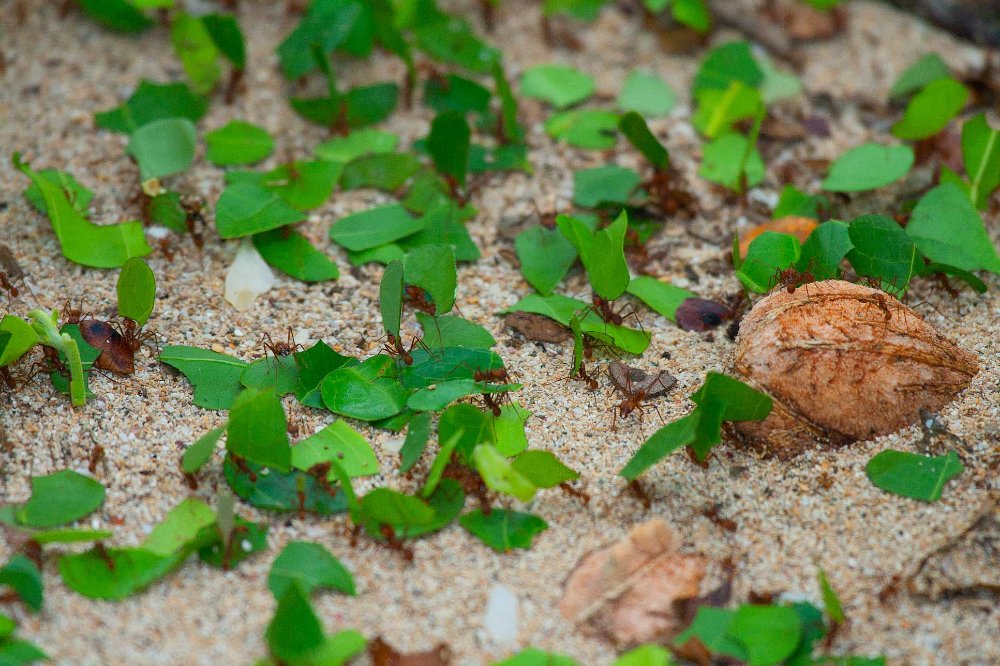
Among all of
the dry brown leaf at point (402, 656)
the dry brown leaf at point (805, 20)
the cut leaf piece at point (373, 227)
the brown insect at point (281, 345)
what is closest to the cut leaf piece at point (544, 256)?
the cut leaf piece at point (373, 227)

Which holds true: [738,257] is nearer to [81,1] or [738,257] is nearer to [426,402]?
[426,402]

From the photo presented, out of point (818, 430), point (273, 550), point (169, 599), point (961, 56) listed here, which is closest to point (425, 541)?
point (273, 550)

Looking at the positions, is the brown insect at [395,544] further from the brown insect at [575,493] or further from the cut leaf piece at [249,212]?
the cut leaf piece at [249,212]

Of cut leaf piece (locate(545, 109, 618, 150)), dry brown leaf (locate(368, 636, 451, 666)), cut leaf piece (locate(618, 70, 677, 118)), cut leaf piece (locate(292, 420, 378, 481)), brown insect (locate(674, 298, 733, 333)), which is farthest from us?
cut leaf piece (locate(618, 70, 677, 118))

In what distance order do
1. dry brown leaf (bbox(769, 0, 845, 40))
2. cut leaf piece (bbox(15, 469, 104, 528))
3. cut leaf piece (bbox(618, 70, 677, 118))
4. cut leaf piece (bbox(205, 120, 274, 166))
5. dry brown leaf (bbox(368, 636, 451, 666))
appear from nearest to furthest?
dry brown leaf (bbox(368, 636, 451, 666))
cut leaf piece (bbox(15, 469, 104, 528))
cut leaf piece (bbox(205, 120, 274, 166))
cut leaf piece (bbox(618, 70, 677, 118))
dry brown leaf (bbox(769, 0, 845, 40))

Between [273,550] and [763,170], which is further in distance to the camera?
[763,170]

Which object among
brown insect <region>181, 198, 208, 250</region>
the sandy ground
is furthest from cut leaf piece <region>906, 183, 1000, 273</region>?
brown insect <region>181, 198, 208, 250</region>

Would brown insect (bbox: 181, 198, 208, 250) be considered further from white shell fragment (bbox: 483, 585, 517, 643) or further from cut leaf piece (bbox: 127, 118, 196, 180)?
white shell fragment (bbox: 483, 585, 517, 643)
